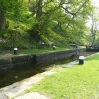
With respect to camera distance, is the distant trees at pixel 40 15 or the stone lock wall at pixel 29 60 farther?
the distant trees at pixel 40 15

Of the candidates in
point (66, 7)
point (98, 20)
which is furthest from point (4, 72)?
point (98, 20)

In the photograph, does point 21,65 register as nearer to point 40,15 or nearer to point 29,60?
point 29,60

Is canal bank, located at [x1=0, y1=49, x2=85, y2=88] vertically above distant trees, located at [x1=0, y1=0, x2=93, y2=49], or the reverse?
distant trees, located at [x1=0, y1=0, x2=93, y2=49]

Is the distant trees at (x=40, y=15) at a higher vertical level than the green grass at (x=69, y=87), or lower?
higher

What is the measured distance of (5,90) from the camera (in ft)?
18.6

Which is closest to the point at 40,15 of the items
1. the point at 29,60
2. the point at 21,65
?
the point at 29,60

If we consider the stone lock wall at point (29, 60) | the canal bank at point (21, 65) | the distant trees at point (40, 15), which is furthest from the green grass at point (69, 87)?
the distant trees at point (40, 15)

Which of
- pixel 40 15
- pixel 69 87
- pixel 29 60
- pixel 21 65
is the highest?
pixel 40 15

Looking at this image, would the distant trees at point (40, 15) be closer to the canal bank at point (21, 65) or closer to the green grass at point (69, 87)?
the canal bank at point (21, 65)

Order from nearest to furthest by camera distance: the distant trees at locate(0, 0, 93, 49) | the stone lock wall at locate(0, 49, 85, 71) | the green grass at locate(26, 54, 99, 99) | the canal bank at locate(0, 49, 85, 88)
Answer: the green grass at locate(26, 54, 99, 99) < the canal bank at locate(0, 49, 85, 88) < the stone lock wall at locate(0, 49, 85, 71) < the distant trees at locate(0, 0, 93, 49)

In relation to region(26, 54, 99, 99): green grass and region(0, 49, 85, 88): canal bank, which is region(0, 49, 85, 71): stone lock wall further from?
region(26, 54, 99, 99): green grass

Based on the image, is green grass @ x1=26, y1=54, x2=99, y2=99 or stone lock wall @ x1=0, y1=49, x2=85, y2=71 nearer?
green grass @ x1=26, y1=54, x2=99, y2=99

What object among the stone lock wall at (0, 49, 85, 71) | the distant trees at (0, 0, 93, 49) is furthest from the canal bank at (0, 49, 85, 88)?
the distant trees at (0, 0, 93, 49)

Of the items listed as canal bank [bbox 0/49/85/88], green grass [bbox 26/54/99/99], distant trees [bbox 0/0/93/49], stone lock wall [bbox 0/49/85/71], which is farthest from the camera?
distant trees [bbox 0/0/93/49]
